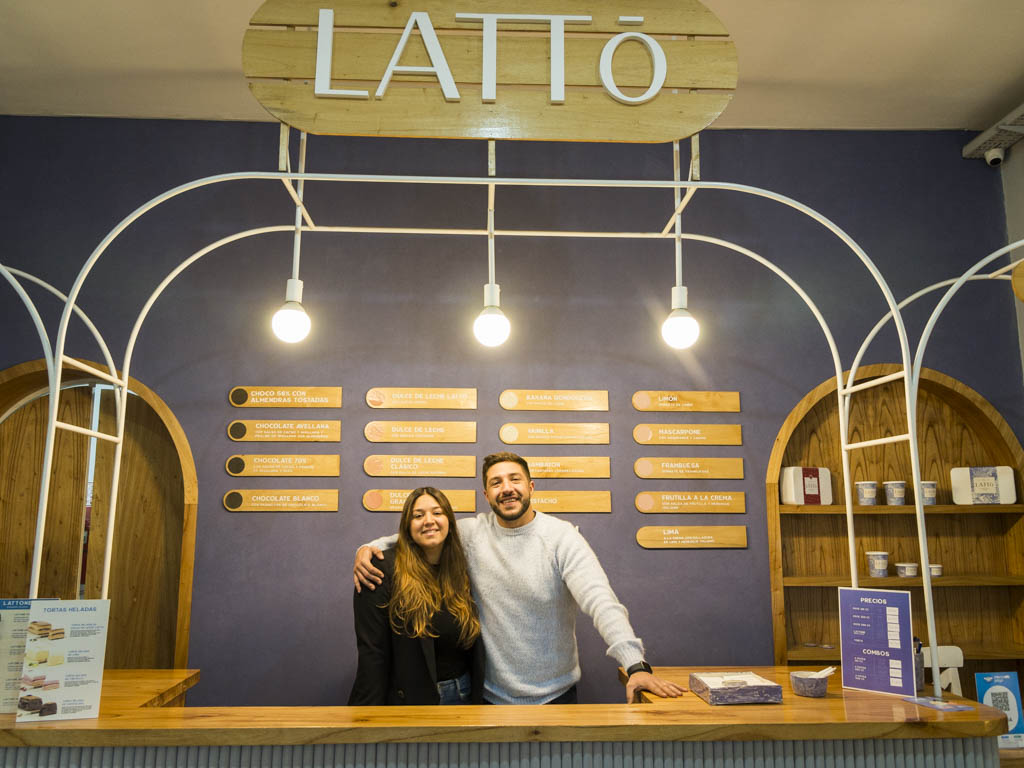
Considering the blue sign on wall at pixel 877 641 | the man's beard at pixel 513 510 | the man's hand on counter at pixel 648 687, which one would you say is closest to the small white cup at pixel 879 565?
the blue sign on wall at pixel 877 641

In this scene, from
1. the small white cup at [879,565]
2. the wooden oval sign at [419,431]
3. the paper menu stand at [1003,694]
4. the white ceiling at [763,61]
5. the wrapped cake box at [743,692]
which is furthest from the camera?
the wooden oval sign at [419,431]

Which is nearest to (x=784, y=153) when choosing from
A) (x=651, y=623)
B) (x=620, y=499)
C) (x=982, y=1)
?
(x=982, y=1)

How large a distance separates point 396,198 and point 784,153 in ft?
7.22

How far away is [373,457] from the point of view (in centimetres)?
389

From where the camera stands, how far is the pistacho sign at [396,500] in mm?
3852

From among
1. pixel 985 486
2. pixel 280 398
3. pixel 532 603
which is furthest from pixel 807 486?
pixel 280 398

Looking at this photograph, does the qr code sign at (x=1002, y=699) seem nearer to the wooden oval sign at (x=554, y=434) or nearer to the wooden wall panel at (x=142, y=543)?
the wooden oval sign at (x=554, y=434)

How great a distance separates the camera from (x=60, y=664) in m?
2.19

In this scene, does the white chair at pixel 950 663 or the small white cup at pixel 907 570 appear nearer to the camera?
the white chair at pixel 950 663

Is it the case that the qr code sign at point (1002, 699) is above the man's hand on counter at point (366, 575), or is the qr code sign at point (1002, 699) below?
below

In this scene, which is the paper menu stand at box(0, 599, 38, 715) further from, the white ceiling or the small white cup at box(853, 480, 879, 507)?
the small white cup at box(853, 480, 879, 507)

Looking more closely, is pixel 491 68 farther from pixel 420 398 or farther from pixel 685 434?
pixel 685 434

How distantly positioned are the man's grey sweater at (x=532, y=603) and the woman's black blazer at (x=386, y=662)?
0.19 meters

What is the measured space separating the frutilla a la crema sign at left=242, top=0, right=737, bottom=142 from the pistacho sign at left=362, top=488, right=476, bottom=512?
6.50ft
